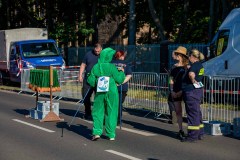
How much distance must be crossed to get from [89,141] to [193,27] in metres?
26.0

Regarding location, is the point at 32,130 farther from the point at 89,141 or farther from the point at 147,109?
the point at 147,109

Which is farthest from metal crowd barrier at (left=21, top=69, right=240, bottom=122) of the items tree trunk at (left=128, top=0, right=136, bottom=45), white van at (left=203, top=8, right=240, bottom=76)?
tree trunk at (left=128, top=0, right=136, bottom=45)

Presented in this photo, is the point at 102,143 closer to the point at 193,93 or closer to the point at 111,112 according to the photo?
the point at 111,112

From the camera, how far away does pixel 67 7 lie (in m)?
41.2

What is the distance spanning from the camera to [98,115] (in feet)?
36.7

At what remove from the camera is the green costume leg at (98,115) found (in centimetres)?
1113

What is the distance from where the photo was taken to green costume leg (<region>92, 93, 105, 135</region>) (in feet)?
36.5

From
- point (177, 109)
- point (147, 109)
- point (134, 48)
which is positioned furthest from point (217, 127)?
point (134, 48)

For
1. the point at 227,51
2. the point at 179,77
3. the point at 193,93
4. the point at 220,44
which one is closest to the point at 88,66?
Answer: the point at 179,77

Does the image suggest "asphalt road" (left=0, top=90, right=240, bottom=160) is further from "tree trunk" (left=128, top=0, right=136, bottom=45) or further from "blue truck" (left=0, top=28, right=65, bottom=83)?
"tree trunk" (left=128, top=0, right=136, bottom=45)

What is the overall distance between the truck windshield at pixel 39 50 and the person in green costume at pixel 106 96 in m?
17.8

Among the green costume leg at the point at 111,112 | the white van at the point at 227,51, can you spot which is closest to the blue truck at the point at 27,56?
the white van at the point at 227,51

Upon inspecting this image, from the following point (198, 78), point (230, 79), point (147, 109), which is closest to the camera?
point (198, 78)

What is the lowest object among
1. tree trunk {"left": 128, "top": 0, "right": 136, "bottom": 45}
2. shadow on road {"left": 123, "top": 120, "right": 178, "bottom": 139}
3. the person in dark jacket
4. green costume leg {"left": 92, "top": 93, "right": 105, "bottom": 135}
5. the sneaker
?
shadow on road {"left": 123, "top": 120, "right": 178, "bottom": 139}
